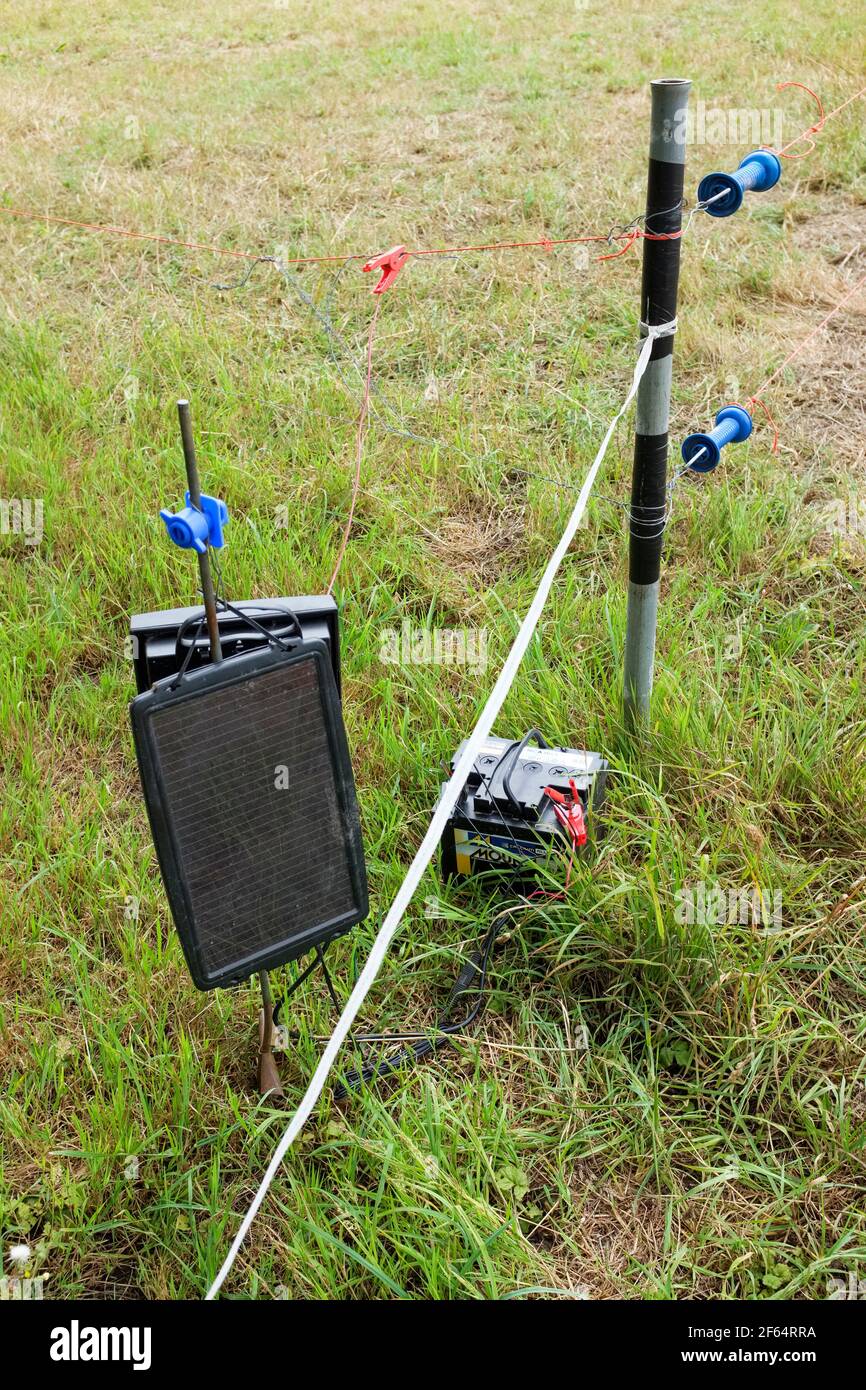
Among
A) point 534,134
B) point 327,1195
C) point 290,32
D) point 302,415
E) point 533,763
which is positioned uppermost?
point 290,32

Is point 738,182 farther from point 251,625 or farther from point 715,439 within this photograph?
point 251,625

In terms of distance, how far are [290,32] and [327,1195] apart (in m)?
10.5

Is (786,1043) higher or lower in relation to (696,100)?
lower

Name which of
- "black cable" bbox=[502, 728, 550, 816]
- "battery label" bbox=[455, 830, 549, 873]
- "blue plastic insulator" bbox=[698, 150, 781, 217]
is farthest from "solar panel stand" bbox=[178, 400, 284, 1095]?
"blue plastic insulator" bbox=[698, 150, 781, 217]

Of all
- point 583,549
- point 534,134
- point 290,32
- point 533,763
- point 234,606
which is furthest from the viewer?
point 290,32

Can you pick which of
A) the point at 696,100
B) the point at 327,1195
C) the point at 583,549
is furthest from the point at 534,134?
the point at 327,1195

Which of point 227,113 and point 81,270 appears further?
point 227,113

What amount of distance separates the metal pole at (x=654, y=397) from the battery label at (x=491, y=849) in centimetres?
52

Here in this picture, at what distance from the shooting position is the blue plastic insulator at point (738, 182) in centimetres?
231

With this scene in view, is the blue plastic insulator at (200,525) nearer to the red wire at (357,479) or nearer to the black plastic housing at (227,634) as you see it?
the black plastic housing at (227,634)

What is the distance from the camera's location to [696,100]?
725 cm

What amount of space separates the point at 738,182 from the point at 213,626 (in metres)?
1.49

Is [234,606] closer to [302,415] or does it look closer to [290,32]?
[302,415]

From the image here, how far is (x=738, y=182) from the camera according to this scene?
2.33 metres
